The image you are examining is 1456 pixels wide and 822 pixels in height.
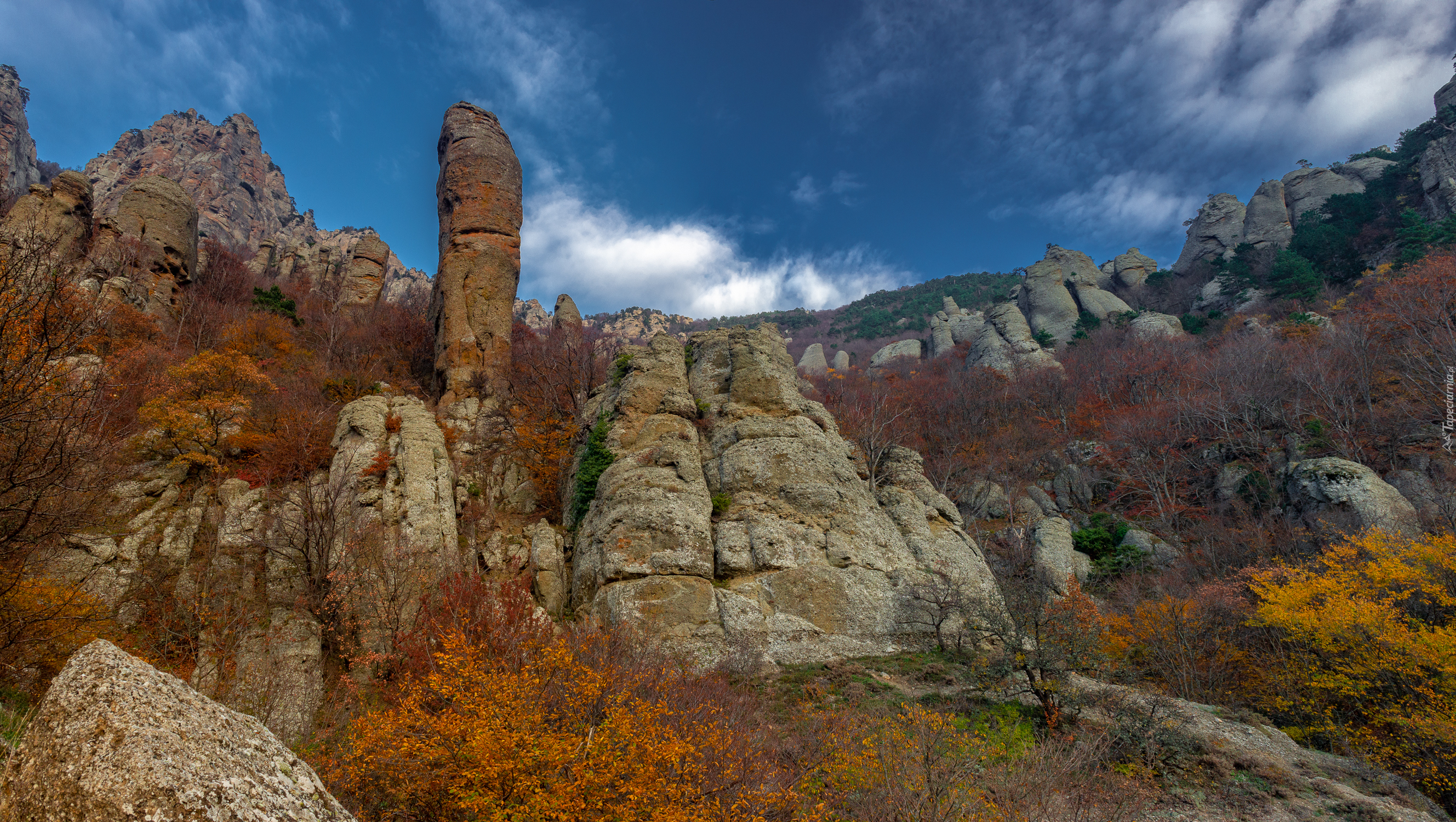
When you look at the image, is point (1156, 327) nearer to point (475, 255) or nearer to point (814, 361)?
point (814, 361)

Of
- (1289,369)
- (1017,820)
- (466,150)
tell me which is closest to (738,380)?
(1017,820)

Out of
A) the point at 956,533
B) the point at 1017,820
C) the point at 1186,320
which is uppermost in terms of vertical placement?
the point at 1186,320

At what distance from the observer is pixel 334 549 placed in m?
15.6

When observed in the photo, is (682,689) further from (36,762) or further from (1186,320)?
(1186,320)

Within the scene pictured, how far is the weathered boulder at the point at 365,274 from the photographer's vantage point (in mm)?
41031

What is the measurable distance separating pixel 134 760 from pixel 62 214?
131 feet

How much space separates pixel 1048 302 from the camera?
64625mm

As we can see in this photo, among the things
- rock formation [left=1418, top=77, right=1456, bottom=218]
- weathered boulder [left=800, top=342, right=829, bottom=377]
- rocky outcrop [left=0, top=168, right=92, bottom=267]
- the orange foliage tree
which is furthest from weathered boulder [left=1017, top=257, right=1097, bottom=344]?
rocky outcrop [left=0, top=168, right=92, bottom=267]

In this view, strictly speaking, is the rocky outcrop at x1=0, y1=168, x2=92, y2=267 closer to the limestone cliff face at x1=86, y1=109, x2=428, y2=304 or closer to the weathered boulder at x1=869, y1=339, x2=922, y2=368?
the limestone cliff face at x1=86, y1=109, x2=428, y2=304

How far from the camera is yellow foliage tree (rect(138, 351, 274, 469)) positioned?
Result: 1792cm

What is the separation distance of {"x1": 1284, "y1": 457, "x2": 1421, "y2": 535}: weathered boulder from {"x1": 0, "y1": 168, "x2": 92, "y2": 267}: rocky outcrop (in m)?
53.4

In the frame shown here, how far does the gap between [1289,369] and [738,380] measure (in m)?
33.7

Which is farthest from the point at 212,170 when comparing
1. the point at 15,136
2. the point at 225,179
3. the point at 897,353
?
the point at 897,353

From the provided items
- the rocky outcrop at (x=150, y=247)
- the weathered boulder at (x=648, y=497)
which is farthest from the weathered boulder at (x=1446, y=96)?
the rocky outcrop at (x=150, y=247)
